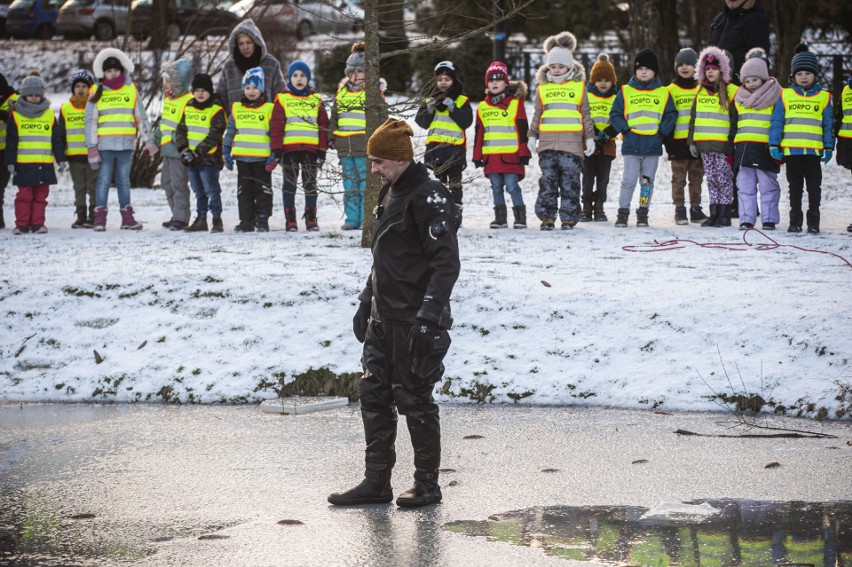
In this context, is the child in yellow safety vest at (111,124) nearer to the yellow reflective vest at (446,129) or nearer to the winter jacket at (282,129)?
the winter jacket at (282,129)

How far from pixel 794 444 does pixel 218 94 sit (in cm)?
936

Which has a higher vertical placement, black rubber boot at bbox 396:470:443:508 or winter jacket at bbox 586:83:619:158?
winter jacket at bbox 586:83:619:158

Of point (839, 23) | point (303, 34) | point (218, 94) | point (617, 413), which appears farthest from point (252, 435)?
point (303, 34)

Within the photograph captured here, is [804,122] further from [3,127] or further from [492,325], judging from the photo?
[3,127]

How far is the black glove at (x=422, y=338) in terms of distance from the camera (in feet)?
19.4

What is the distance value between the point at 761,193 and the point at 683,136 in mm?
1118

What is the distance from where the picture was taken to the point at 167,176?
15141 mm

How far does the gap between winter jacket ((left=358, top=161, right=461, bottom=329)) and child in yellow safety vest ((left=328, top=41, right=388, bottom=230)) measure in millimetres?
7519

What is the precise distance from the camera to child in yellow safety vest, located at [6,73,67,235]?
1477 cm

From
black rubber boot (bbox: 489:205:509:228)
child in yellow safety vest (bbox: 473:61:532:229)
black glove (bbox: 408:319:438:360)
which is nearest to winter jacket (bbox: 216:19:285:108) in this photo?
child in yellow safety vest (bbox: 473:61:532:229)

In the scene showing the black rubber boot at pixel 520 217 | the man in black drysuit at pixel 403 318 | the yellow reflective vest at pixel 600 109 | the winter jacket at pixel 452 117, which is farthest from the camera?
the yellow reflective vest at pixel 600 109

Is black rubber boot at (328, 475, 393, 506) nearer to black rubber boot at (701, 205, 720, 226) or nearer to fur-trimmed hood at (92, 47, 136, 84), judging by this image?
black rubber boot at (701, 205, 720, 226)

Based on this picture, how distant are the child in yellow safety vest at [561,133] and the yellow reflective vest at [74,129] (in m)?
5.47

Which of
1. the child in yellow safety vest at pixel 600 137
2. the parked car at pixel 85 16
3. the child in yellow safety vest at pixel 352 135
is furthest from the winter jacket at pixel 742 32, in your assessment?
the parked car at pixel 85 16
